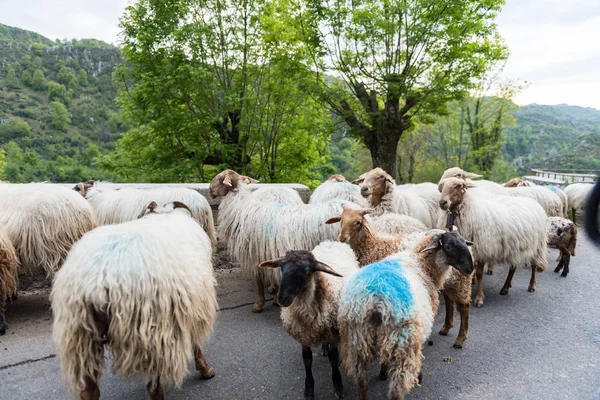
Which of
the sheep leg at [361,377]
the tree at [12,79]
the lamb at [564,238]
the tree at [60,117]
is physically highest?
the tree at [12,79]

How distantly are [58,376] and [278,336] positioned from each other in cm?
221

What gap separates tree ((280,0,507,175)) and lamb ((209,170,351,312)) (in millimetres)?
7414

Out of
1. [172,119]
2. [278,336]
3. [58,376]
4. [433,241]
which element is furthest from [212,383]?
[172,119]

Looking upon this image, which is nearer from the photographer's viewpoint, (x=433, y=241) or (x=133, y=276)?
(x=133, y=276)

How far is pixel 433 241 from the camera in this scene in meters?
3.40

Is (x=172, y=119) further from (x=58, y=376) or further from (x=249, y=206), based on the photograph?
(x=58, y=376)

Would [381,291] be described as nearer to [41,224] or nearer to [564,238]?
[41,224]

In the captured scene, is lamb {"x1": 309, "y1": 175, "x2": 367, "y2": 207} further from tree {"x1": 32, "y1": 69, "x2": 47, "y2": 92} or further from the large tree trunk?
tree {"x1": 32, "y1": 69, "x2": 47, "y2": 92}

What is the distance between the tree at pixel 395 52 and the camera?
10633 millimetres

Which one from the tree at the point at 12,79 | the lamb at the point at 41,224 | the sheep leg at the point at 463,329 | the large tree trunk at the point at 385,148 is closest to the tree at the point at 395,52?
the large tree trunk at the point at 385,148

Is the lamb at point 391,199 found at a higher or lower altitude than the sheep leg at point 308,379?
higher

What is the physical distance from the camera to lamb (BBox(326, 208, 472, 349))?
386 cm

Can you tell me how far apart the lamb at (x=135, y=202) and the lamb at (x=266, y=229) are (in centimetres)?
30

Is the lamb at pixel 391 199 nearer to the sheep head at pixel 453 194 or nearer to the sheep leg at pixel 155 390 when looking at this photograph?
the sheep head at pixel 453 194
